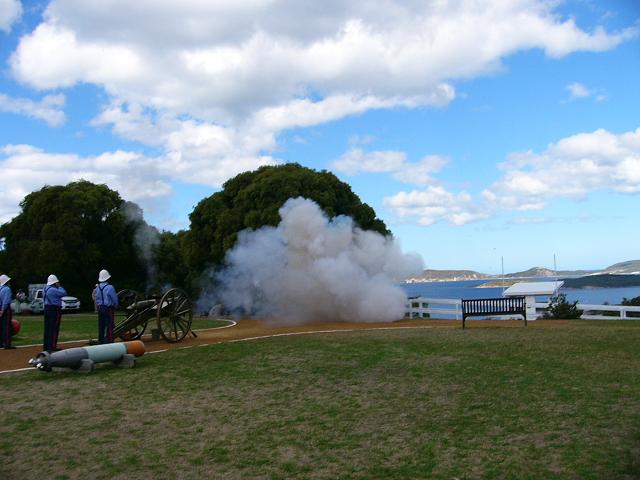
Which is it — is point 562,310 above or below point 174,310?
below

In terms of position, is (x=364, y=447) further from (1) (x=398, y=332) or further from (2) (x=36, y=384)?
(1) (x=398, y=332)

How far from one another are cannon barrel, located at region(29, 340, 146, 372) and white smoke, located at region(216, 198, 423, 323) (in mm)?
10680

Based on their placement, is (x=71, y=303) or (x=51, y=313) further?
(x=71, y=303)

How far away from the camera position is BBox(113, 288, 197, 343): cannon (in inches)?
549

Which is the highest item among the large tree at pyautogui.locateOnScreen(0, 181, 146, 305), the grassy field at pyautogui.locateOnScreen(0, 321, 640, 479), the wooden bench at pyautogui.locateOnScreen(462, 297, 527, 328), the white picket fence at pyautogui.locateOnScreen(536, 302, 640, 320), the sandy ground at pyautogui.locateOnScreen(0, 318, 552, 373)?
the large tree at pyautogui.locateOnScreen(0, 181, 146, 305)

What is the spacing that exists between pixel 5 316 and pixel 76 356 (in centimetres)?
510

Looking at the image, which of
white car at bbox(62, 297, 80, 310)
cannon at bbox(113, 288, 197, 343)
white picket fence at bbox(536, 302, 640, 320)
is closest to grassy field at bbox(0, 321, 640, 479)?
cannon at bbox(113, 288, 197, 343)

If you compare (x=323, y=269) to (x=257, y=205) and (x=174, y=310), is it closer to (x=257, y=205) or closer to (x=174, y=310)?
(x=257, y=205)

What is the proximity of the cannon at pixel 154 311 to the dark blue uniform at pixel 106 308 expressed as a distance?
1.22 feet

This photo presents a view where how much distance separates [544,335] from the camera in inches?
554

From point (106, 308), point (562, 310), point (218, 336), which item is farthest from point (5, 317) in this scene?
point (562, 310)

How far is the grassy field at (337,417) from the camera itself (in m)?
5.45

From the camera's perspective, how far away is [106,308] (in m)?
12.9

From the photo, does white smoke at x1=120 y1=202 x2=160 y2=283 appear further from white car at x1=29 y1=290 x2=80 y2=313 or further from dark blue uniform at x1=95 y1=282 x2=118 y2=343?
dark blue uniform at x1=95 y1=282 x2=118 y2=343
